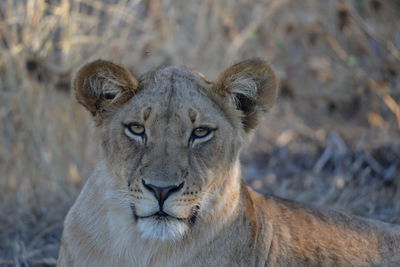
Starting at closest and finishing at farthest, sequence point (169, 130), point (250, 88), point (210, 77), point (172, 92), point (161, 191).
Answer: point (161, 191), point (169, 130), point (172, 92), point (250, 88), point (210, 77)

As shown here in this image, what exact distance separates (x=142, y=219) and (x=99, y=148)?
49 centimetres

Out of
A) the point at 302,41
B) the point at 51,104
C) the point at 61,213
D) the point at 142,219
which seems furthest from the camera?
the point at 302,41

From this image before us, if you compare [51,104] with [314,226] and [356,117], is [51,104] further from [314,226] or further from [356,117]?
[356,117]

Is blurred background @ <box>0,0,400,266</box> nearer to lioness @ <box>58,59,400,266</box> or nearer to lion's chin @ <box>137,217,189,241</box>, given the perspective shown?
lioness @ <box>58,59,400,266</box>

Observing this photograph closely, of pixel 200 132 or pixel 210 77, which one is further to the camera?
pixel 210 77

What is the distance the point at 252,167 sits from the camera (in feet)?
23.9

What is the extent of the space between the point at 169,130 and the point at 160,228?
43 centimetres

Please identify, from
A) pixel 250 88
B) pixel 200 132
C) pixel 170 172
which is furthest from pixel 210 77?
pixel 170 172

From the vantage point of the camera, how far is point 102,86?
10.8ft

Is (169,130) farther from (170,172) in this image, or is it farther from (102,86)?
(102,86)

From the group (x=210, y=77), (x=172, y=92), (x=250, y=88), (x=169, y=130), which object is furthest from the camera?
(x=210, y=77)

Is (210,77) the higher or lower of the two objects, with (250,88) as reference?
lower

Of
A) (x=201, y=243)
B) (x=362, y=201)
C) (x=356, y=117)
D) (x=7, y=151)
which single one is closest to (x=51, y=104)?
(x=7, y=151)

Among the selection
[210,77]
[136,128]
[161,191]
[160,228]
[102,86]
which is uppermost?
[102,86]
